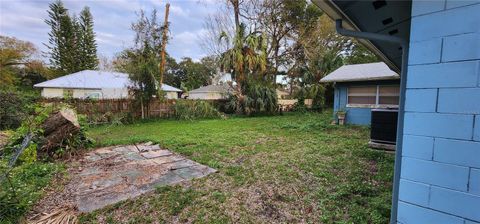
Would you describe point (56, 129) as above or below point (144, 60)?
below

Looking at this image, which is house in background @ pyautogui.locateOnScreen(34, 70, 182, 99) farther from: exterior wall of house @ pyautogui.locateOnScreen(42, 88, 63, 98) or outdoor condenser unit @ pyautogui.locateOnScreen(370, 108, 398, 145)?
outdoor condenser unit @ pyautogui.locateOnScreen(370, 108, 398, 145)

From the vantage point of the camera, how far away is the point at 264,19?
14664 millimetres

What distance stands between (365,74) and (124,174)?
8867mm

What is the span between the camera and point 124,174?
3.74 meters

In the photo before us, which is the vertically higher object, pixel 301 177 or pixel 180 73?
pixel 180 73

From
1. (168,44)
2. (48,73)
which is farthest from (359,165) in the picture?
(48,73)

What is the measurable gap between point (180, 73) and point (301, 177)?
3302 cm

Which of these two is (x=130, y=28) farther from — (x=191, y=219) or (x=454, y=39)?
(x=454, y=39)

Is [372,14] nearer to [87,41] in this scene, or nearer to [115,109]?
[115,109]

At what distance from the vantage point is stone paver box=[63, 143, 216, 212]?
2.96 metres

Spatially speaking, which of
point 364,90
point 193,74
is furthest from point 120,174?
point 193,74

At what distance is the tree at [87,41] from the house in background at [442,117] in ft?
92.1

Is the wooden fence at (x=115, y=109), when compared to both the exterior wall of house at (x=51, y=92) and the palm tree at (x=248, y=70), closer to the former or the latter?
the palm tree at (x=248, y=70)

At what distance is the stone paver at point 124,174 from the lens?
2.96 meters
